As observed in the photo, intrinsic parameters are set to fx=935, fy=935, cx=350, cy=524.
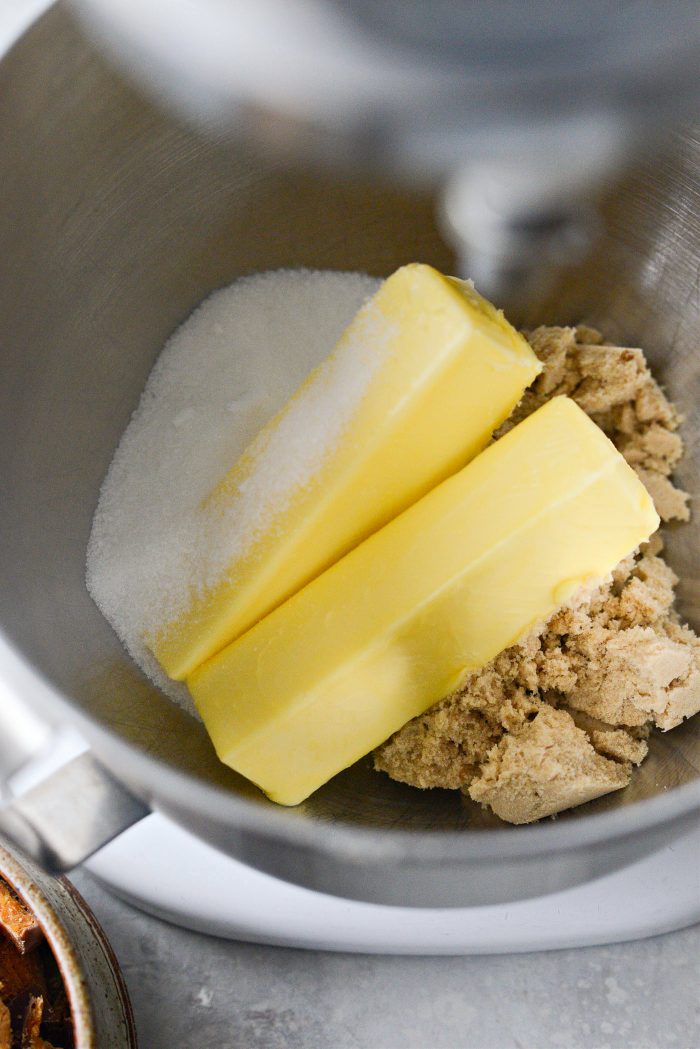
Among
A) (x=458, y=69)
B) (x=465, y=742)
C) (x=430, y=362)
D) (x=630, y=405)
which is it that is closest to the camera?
(x=458, y=69)

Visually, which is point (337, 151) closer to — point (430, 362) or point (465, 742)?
point (430, 362)

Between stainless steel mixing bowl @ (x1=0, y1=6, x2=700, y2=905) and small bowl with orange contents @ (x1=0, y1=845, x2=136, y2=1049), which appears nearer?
stainless steel mixing bowl @ (x1=0, y1=6, x2=700, y2=905)

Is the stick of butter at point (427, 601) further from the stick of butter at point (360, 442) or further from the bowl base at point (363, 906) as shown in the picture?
the bowl base at point (363, 906)

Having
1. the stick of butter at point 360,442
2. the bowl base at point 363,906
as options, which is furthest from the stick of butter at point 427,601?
the bowl base at point 363,906

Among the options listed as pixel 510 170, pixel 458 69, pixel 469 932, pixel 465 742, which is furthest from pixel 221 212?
pixel 469 932

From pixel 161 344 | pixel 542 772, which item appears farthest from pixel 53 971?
pixel 161 344

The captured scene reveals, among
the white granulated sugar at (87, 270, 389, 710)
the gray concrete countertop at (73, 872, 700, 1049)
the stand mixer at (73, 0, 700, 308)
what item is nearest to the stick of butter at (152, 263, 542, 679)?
the white granulated sugar at (87, 270, 389, 710)

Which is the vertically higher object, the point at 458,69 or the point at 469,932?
→ the point at 458,69

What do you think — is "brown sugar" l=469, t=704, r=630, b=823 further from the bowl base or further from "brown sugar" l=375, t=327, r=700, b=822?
the bowl base
